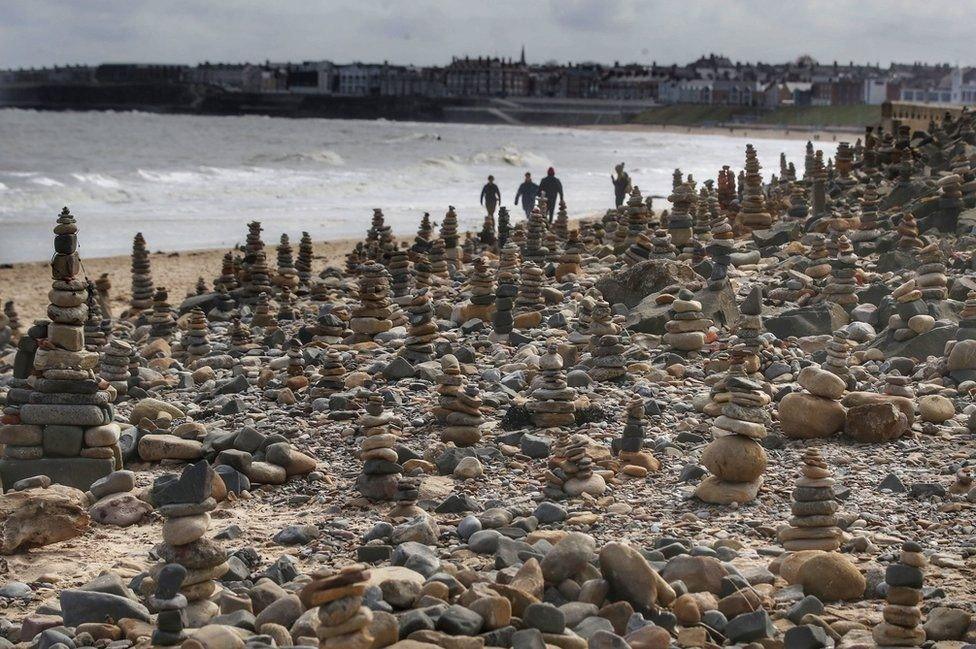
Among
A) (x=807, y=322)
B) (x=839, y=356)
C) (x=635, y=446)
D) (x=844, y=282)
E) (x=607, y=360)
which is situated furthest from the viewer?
(x=844, y=282)

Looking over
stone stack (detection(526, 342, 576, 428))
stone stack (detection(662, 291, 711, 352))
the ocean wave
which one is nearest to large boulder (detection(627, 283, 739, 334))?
stone stack (detection(662, 291, 711, 352))

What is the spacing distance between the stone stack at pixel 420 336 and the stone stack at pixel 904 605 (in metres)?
7.44

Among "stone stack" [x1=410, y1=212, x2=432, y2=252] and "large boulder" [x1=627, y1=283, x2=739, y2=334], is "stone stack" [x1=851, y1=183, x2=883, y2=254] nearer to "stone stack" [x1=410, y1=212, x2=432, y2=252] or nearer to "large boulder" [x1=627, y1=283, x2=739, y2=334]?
"large boulder" [x1=627, y1=283, x2=739, y2=334]

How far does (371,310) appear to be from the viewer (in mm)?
14922

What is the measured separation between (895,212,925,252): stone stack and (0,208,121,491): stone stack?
35.1 feet

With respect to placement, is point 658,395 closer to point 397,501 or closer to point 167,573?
point 397,501

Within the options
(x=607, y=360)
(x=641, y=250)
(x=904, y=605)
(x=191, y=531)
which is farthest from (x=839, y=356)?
(x=641, y=250)

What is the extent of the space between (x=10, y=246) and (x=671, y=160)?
5682 cm

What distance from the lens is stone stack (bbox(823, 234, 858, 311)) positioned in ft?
46.0

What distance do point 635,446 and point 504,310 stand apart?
5303mm

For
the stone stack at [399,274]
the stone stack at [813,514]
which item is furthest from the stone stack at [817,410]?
the stone stack at [399,274]

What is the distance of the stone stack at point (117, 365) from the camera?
40.4 ft

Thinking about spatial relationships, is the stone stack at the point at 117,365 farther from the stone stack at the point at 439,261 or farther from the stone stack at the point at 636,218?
the stone stack at the point at 636,218

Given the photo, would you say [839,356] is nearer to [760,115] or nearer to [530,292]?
[530,292]
